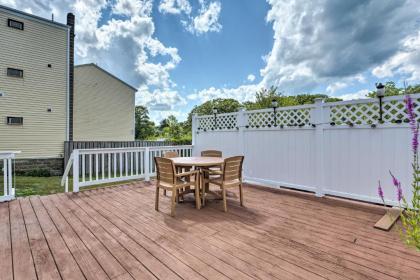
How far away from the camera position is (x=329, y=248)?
2.21m

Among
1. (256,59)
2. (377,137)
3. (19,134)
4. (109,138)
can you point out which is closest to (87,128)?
(109,138)

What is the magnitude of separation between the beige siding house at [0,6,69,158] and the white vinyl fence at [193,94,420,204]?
9481 millimetres

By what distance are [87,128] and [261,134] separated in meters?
12.0

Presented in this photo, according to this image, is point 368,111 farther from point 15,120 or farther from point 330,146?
point 15,120

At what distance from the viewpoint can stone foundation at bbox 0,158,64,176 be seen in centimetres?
948

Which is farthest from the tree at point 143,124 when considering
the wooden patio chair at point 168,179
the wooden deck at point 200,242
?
the wooden patio chair at point 168,179

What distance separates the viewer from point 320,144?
13.3 ft

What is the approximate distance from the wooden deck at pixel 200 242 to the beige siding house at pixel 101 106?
10.5 metres

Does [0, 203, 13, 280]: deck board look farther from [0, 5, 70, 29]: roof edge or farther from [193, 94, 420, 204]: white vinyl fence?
[0, 5, 70, 29]: roof edge

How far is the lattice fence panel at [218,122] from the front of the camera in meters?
5.70

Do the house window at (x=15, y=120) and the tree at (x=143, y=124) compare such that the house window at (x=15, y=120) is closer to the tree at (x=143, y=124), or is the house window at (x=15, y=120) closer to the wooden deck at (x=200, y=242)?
the wooden deck at (x=200, y=242)

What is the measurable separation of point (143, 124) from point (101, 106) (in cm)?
1182

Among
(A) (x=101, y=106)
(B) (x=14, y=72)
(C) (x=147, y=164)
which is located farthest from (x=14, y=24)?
(C) (x=147, y=164)

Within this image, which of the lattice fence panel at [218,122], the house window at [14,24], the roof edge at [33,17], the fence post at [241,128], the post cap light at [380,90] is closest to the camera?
the post cap light at [380,90]
